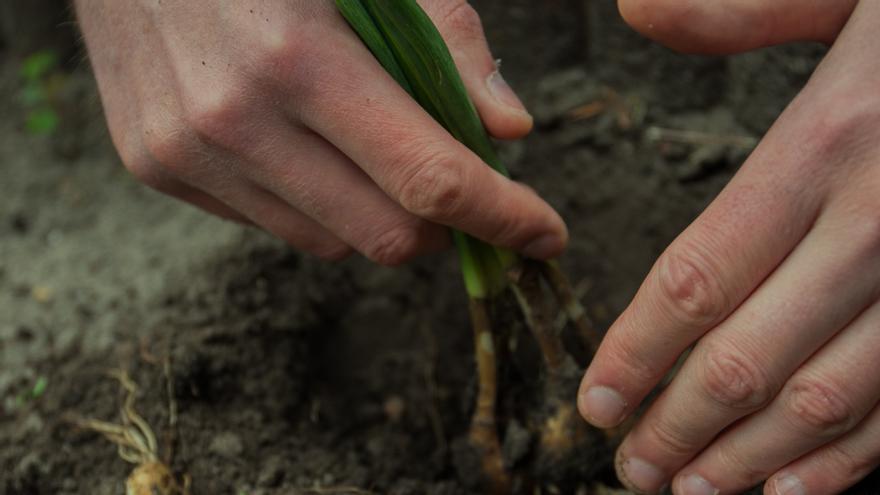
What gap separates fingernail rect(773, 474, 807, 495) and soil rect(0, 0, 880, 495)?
125 mm

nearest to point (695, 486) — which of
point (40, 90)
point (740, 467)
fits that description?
point (740, 467)

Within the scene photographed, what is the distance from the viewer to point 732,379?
3.35 ft

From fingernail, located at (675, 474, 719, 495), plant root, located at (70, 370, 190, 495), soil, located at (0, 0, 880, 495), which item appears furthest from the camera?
soil, located at (0, 0, 880, 495)

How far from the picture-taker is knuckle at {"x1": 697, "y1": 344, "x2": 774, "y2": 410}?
3.33ft

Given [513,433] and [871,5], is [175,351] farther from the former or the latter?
[871,5]

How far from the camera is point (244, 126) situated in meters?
1.13

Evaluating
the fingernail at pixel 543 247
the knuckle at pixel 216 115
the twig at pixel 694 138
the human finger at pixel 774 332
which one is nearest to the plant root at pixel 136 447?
the knuckle at pixel 216 115

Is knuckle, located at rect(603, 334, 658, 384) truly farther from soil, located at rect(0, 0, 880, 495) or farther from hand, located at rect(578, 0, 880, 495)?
soil, located at rect(0, 0, 880, 495)

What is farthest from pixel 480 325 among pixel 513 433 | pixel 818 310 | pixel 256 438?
pixel 818 310

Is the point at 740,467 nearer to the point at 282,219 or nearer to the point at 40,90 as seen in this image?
the point at 282,219

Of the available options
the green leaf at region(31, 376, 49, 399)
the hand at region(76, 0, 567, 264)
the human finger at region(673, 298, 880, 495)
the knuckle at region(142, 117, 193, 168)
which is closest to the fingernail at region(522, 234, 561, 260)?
the hand at region(76, 0, 567, 264)

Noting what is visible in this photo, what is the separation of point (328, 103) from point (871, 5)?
0.62 metres

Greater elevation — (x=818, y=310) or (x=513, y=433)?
(x=818, y=310)

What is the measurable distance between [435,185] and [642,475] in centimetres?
49
